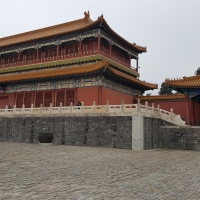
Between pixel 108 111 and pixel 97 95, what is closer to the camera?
pixel 108 111

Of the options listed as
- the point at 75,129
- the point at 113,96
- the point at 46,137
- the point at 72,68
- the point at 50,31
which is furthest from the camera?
the point at 50,31

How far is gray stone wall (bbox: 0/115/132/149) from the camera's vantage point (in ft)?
52.9

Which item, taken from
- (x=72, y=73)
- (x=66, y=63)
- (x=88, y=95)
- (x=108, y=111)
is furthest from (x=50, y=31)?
(x=108, y=111)

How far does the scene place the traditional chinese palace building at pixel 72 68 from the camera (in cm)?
2172

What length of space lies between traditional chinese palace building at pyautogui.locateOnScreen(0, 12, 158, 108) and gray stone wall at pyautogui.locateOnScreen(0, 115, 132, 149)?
3663mm

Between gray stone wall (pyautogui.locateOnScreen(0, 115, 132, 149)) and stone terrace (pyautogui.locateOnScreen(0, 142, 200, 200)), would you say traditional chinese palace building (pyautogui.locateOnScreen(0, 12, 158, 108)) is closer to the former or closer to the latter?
gray stone wall (pyautogui.locateOnScreen(0, 115, 132, 149))

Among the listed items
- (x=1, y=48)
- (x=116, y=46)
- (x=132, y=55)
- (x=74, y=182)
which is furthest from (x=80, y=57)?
(x=74, y=182)

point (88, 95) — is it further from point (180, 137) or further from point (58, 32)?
point (58, 32)

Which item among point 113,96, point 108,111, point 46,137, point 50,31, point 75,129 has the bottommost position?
point 46,137

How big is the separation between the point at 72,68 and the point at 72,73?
1.68m

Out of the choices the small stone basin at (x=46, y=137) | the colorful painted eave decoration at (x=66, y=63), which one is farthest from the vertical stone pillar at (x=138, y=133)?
the colorful painted eave decoration at (x=66, y=63)

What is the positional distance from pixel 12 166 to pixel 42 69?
17.9m

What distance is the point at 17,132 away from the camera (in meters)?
20.8

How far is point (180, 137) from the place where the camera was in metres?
17.0
